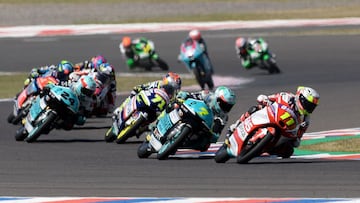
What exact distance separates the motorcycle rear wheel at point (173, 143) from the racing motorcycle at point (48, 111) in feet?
9.40

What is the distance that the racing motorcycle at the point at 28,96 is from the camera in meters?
20.5

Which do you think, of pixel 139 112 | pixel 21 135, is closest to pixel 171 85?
pixel 139 112

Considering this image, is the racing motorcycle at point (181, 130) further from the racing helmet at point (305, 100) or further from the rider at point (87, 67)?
the rider at point (87, 67)

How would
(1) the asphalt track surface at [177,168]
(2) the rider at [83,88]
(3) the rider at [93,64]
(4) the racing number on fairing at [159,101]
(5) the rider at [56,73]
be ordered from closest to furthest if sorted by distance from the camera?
(1) the asphalt track surface at [177,168] → (4) the racing number on fairing at [159,101] → (2) the rider at [83,88] → (5) the rider at [56,73] → (3) the rider at [93,64]

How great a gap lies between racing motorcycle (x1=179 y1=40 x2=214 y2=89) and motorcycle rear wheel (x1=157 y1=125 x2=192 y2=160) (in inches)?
483

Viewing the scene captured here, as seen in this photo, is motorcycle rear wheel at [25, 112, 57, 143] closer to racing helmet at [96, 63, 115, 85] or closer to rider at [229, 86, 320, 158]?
racing helmet at [96, 63, 115, 85]

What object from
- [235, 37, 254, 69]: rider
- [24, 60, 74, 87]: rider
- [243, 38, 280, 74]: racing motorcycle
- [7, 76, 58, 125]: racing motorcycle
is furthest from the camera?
[235, 37, 254, 69]: rider

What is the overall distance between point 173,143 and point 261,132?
4.03 feet

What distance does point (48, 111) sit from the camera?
59.5 ft

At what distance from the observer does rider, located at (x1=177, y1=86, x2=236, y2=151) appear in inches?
629

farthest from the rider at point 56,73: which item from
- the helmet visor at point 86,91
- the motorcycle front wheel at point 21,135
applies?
the motorcycle front wheel at point 21,135

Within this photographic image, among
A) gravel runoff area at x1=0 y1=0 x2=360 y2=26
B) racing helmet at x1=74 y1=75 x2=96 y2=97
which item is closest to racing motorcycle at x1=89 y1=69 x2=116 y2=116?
racing helmet at x1=74 y1=75 x2=96 y2=97

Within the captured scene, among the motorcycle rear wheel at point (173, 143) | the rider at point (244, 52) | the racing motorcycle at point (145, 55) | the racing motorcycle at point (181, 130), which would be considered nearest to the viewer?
the motorcycle rear wheel at point (173, 143)

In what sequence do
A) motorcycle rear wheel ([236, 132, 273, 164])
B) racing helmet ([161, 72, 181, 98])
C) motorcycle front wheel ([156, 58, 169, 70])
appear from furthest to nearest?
motorcycle front wheel ([156, 58, 169, 70]) < racing helmet ([161, 72, 181, 98]) < motorcycle rear wheel ([236, 132, 273, 164])
